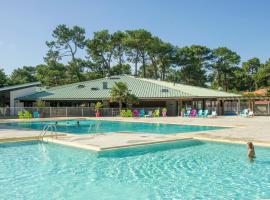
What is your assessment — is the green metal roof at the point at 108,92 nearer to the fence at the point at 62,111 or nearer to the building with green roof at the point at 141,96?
the building with green roof at the point at 141,96

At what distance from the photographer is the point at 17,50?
1443 inches

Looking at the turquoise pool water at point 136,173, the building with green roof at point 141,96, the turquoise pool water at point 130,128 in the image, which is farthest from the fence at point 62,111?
the turquoise pool water at point 136,173

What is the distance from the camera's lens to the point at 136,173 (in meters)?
10.2

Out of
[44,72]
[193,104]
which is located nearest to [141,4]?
[193,104]

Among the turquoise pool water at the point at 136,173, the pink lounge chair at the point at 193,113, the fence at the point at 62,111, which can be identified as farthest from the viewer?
the fence at the point at 62,111

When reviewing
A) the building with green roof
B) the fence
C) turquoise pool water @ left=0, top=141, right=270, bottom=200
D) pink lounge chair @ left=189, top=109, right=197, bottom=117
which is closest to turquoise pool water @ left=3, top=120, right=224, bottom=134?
the fence

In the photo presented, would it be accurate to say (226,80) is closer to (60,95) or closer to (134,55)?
(134,55)

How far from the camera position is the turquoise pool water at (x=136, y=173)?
8.22 meters

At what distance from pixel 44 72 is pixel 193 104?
1008 inches

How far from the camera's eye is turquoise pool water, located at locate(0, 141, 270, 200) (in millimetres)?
8219

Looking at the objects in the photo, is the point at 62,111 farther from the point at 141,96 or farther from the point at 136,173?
the point at 136,173

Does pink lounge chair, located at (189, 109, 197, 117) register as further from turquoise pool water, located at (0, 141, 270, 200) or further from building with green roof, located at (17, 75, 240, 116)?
turquoise pool water, located at (0, 141, 270, 200)

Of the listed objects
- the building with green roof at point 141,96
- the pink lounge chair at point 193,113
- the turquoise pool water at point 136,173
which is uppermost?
the building with green roof at point 141,96

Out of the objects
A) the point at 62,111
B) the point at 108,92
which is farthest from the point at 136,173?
the point at 108,92
